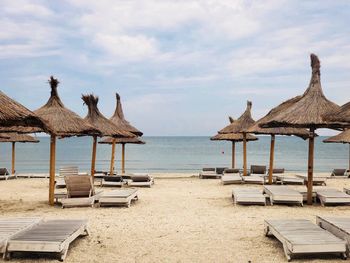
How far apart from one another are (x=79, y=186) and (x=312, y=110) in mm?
6184

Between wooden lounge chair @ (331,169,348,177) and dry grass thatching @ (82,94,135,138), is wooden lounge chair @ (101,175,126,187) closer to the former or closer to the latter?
dry grass thatching @ (82,94,135,138)

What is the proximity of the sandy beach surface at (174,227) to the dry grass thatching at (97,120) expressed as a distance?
2743 millimetres

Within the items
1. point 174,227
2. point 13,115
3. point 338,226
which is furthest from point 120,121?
point 338,226

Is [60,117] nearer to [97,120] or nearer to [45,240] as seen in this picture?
[97,120]

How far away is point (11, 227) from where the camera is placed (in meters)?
6.15

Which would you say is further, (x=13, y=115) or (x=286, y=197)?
(x=286, y=197)

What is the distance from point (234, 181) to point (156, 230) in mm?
8311

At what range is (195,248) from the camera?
6426 millimetres

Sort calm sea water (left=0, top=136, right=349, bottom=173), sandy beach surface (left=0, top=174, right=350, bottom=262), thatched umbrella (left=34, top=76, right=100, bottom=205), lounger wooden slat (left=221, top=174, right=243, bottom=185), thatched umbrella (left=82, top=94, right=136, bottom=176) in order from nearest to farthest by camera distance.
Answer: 1. sandy beach surface (left=0, top=174, right=350, bottom=262)
2. thatched umbrella (left=34, top=76, right=100, bottom=205)
3. thatched umbrella (left=82, top=94, right=136, bottom=176)
4. lounger wooden slat (left=221, top=174, right=243, bottom=185)
5. calm sea water (left=0, top=136, right=349, bottom=173)

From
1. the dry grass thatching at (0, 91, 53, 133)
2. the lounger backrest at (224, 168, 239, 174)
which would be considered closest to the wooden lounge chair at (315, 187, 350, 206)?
the dry grass thatching at (0, 91, 53, 133)

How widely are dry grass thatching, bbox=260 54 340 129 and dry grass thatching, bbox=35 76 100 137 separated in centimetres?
508

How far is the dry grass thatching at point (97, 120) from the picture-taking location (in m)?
14.5

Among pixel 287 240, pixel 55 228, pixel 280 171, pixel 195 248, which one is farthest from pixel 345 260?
pixel 280 171

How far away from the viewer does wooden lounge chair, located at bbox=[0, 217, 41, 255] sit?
219 inches
